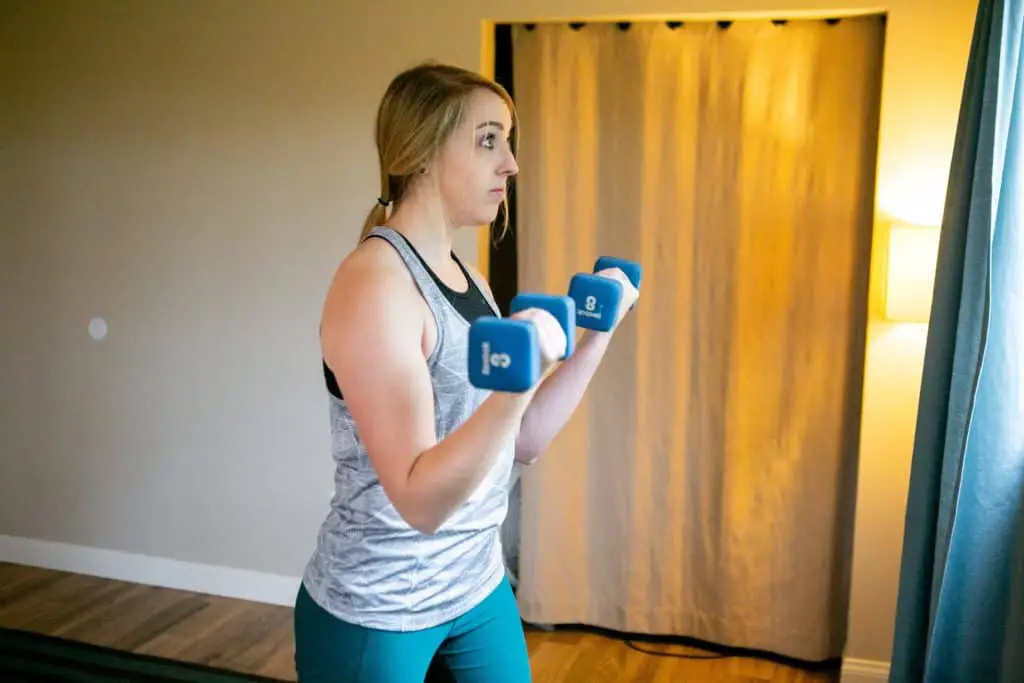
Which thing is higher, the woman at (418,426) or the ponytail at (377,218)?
the ponytail at (377,218)

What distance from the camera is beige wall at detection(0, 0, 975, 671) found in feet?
9.63

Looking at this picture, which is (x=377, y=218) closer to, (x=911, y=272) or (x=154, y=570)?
(x=911, y=272)

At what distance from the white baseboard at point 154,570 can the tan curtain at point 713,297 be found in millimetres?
973

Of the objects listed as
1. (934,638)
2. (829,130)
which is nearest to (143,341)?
(829,130)

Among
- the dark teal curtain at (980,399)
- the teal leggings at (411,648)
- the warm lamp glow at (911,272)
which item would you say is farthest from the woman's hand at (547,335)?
the warm lamp glow at (911,272)

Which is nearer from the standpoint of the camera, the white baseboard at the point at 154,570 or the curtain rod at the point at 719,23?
the curtain rod at the point at 719,23

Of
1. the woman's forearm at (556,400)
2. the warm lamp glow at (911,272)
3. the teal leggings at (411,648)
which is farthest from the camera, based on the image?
the warm lamp glow at (911,272)

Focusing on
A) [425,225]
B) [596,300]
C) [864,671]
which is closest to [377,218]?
[425,225]

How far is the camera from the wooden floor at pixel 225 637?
9.31 feet

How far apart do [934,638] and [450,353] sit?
130cm

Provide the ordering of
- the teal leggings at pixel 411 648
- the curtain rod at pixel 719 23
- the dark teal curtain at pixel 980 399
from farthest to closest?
the curtain rod at pixel 719 23
the dark teal curtain at pixel 980 399
the teal leggings at pixel 411 648

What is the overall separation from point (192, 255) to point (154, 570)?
1128mm

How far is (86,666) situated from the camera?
108 inches

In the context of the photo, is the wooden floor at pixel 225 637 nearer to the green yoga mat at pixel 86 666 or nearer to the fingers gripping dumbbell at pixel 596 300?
the green yoga mat at pixel 86 666
